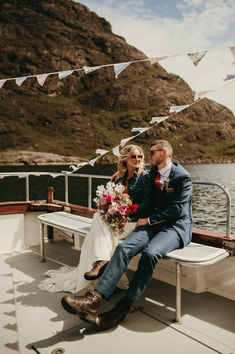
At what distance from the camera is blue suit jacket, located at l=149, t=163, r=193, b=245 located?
368 centimetres

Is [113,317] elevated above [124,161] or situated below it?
below

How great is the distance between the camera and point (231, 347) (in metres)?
2.93

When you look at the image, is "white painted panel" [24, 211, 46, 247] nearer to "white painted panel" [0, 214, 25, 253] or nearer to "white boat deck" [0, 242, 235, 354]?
"white painted panel" [0, 214, 25, 253]

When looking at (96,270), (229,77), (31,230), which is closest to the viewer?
(96,270)

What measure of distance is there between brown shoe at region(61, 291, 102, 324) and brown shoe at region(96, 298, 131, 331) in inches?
3.2

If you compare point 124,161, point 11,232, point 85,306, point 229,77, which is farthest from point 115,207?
point 11,232

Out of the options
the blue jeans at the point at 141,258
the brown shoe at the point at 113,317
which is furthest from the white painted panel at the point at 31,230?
the brown shoe at the point at 113,317

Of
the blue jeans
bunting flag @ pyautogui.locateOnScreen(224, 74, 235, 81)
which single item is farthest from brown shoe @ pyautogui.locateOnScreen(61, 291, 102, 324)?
bunting flag @ pyautogui.locateOnScreen(224, 74, 235, 81)

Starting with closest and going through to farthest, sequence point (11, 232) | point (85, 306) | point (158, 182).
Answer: point (85, 306) < point (158, 182) < point (11, 232)

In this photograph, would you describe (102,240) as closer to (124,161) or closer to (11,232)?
(124,161)

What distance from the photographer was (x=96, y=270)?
11.4 ft

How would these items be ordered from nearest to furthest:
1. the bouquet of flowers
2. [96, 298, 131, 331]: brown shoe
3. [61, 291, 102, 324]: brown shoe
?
[61, 291, 102, 324]: brown shoe < [96, 298, 131, 331]: brown shoe < the bouquet of flowers

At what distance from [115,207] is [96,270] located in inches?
29.4

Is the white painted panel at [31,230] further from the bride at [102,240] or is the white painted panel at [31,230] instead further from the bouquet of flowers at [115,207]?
the bouquet of flowers at [115,207]
